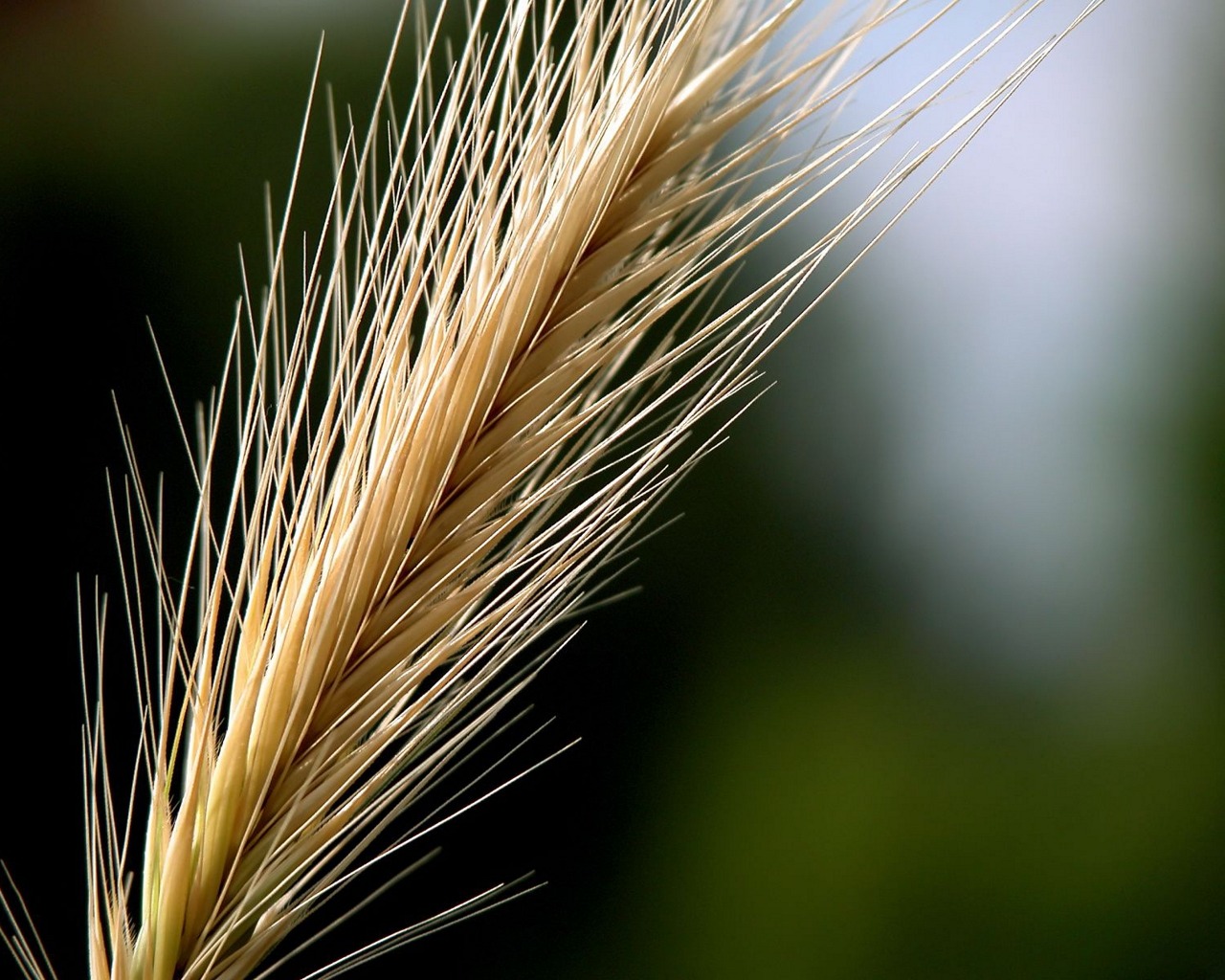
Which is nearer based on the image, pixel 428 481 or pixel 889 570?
pixel 428 481

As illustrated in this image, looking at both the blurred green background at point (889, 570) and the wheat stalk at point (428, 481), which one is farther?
the blurred green background at point (889, 570)

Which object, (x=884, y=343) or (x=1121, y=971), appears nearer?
(x=1121, y=971)

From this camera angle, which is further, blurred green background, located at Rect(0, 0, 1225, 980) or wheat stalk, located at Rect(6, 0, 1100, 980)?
blurred green background, located at Rect(0, 0, 1225, 980)

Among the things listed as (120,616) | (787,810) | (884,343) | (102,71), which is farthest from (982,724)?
(102,71)

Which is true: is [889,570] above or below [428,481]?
below

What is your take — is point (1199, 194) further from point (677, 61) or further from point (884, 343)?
point (677, 61)

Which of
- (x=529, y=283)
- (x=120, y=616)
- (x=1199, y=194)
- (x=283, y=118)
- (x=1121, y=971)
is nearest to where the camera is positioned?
(x=529, y=283)

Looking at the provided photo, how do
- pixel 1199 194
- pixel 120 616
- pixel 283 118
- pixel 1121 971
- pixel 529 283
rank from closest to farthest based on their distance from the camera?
pixel 529 283 → pixel 120 616 → pixel 283 118 → pixel 1121 971 → pixel 1199 194

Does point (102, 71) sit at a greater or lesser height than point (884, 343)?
greater
